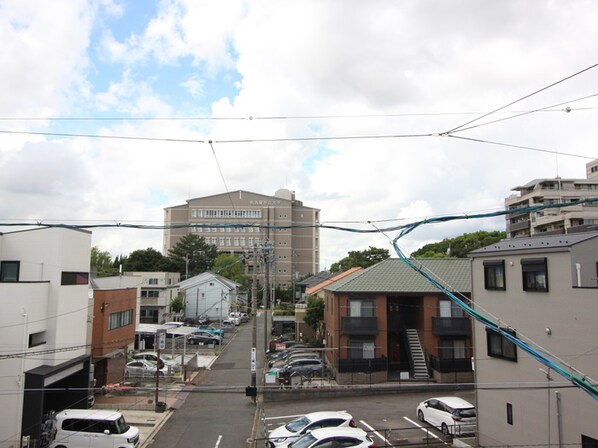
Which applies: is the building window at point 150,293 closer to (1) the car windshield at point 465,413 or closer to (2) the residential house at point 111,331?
(2) the residential house at point 111,331

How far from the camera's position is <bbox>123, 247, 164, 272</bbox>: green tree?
74688 millimetres

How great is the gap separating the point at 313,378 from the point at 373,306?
17.8 ft

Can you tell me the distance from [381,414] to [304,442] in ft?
24.1

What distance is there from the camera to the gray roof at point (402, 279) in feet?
83.4

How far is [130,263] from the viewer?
7525 centimetres

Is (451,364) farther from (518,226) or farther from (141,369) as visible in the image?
(518,226)

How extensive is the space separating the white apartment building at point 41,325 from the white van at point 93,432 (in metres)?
0.94

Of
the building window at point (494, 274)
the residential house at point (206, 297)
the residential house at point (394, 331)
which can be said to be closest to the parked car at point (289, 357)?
the residential house at point (394, 331)

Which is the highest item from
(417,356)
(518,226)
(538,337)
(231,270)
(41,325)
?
(518,226)

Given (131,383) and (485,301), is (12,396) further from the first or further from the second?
(485,301)

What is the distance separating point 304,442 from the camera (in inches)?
508

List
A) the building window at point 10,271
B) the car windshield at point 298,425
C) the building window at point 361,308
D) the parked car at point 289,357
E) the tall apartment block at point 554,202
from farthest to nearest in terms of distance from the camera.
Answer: the tall apartment block at point 554,202 → the parked car at point 289,357 → the building window at point 361,308 → the building window at point 10,271 → the car windshield at point 298,425

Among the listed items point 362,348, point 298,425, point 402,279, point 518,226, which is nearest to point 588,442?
point 298,425

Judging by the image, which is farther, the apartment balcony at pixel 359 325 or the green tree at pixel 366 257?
the green tree at pixel 366 257
